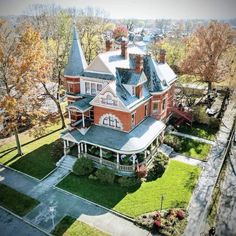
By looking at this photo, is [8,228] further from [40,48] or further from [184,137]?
[184,137]

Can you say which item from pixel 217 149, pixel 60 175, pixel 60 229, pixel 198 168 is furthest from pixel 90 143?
pixel 217 149

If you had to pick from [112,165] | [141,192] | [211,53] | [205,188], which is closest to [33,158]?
[112,165]

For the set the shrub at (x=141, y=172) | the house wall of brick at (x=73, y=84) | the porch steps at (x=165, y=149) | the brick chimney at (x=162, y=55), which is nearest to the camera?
the shrub at (x=141, y=172)

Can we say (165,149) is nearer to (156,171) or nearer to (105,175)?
(156,171)

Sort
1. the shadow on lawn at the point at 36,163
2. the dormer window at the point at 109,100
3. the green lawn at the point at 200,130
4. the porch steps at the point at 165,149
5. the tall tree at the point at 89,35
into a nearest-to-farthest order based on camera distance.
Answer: the dormer window at the point at 109,100 < the shadow on lawn at the point at 36,163 < the porch steps at the point at 165,149 < the green lawn at the point at 200,130 < the tall tree at the point at 89,35

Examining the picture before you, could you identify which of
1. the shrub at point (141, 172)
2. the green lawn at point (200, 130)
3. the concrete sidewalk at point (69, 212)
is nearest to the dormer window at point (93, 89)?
the shrub at point (141, 172)

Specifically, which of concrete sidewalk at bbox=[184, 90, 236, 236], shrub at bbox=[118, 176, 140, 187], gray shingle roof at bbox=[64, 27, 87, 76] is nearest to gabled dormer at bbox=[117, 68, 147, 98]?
gray shingle roof at bbox=[64, 27, 87, 76]

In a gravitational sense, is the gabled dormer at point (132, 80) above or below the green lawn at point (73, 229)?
above

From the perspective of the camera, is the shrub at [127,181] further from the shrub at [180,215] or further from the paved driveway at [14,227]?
the paved driveway at [14,227]
